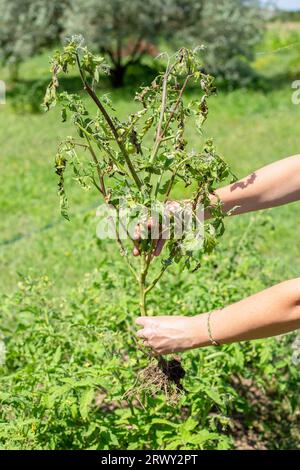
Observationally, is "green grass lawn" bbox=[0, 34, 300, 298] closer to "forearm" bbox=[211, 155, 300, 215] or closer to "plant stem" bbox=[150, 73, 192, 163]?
"plant stem" bbox=[150, 73, 192, 163]

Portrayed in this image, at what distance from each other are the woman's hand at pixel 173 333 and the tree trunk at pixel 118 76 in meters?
12.5

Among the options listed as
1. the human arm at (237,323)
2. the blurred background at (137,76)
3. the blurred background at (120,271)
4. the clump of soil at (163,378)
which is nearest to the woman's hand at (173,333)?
the human arm at (237,323)

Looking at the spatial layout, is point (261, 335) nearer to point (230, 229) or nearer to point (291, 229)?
point (230, 229)

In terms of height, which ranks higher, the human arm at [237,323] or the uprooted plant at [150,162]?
the uprooted plant at [150,162]

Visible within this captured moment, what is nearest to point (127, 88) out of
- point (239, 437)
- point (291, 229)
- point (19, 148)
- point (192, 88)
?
point (192, 88)

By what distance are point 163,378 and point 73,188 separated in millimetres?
5772

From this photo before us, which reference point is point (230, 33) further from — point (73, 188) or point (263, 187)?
point (263, 187)

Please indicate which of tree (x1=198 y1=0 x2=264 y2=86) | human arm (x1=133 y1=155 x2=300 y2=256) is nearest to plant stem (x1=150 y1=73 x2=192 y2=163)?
human arm (x1=133 y1=155 x2=300 y2=256)

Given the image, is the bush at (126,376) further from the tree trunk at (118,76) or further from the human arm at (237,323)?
the tree trunk at (118,76)

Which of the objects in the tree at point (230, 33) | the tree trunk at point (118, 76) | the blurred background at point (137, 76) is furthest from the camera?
the tree trunk at point (118, 76)

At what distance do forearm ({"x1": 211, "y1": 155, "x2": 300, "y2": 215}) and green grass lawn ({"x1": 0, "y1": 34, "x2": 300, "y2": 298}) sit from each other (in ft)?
2.19

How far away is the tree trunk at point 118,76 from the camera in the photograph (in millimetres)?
14453

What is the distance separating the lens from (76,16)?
44.5ft

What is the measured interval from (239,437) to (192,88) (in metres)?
11.4
